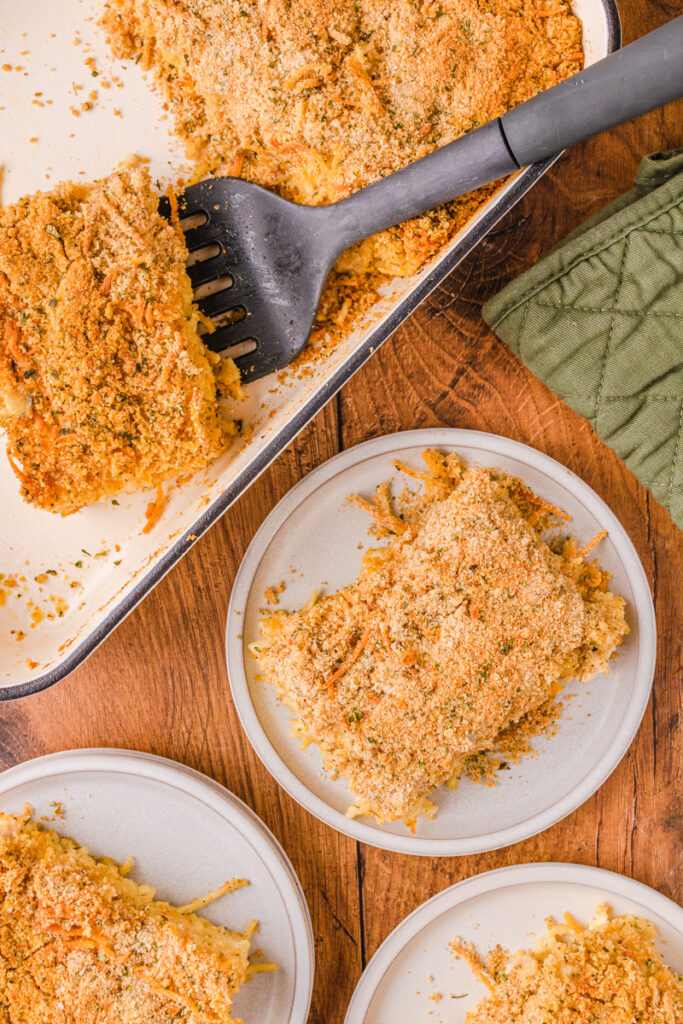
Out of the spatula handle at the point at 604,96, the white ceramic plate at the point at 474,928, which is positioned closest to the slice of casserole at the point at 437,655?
the white ceramic plate at the point at 474,928

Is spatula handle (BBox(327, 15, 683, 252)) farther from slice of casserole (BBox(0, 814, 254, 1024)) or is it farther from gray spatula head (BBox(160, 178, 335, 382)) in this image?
slice of casserole (BBox(0, 814, 254, 1024))

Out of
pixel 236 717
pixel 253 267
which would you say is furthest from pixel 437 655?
pixel 253 267

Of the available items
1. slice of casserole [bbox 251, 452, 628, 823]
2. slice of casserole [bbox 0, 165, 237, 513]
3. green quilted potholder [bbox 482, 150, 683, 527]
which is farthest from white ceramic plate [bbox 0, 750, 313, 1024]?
green quilted potholder [bbox 482, 150, 683, 527]

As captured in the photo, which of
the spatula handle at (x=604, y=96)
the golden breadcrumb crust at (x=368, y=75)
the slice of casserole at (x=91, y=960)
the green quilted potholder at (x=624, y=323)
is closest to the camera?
A: the spatula handle at (x=604, y=96)

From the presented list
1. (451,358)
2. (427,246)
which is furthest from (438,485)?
(427,246)

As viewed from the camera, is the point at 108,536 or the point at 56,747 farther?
the point at 56,747

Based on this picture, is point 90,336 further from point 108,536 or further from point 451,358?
point 451,358

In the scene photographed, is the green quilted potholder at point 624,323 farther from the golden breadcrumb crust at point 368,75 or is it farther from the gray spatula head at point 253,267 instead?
the gray spatula head at point 253,267
